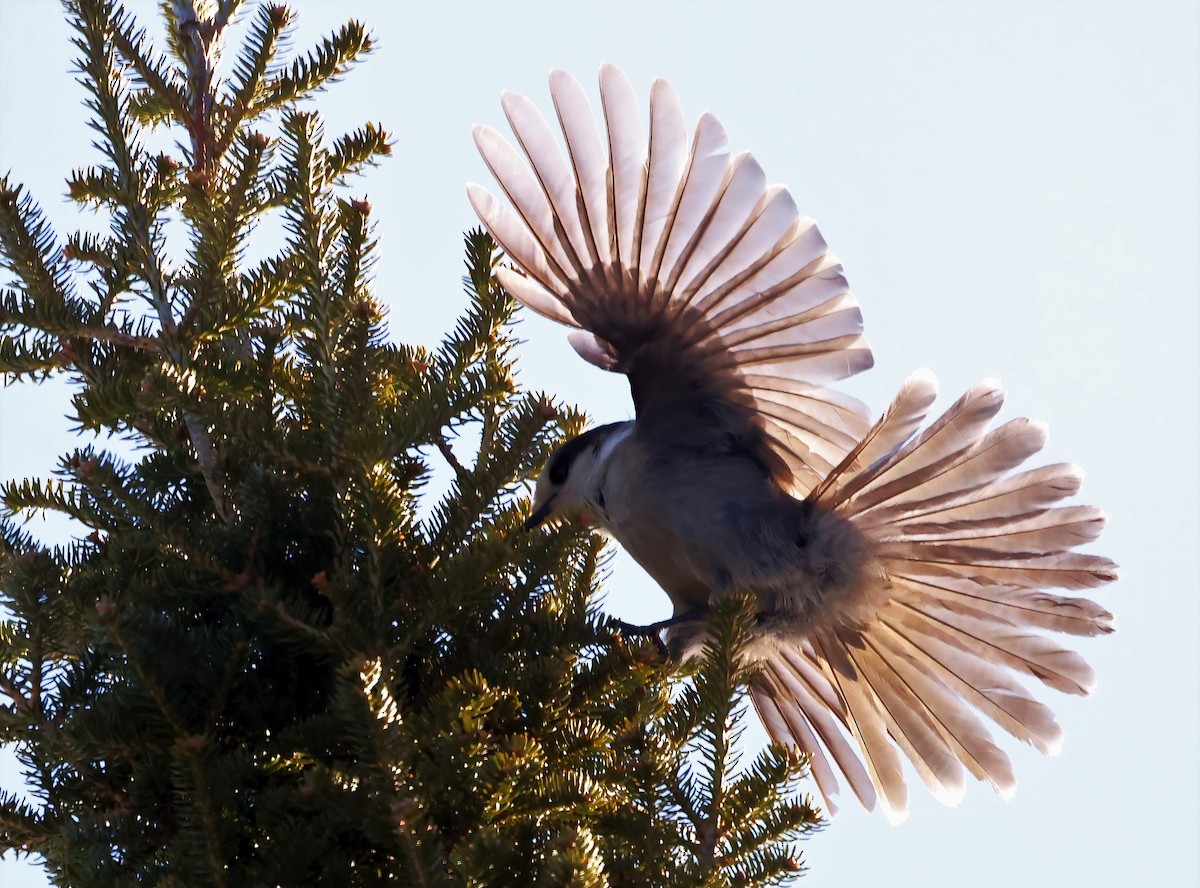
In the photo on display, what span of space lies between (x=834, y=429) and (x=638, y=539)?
0.54 meters

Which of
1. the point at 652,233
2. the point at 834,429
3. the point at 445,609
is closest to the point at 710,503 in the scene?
the point at 834,429

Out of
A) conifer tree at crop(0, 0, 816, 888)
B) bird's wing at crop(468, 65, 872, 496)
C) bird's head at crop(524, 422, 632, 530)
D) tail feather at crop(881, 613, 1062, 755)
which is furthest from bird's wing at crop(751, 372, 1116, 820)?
conifer tree at crop(0, 0, 816, 888)

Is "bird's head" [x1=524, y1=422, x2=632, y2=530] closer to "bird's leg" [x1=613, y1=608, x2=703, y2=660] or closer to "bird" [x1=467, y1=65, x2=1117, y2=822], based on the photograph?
"bird" [x1=467, y1=65, x2=1117, y2=822]

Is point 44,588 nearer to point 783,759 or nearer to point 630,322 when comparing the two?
point 783,759

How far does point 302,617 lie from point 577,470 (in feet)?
4.09

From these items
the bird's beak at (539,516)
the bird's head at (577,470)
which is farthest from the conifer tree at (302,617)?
the bird's head at (577,470)

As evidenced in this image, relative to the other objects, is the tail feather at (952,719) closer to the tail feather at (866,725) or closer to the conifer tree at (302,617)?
the tail feather at (866,725)

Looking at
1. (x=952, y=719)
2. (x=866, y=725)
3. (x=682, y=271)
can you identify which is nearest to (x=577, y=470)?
(x=682, y=271)

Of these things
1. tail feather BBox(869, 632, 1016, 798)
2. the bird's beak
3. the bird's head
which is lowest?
tail feather BBox(869, 632, 1016, 798)

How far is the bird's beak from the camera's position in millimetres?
2199

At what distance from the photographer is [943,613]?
294 cm

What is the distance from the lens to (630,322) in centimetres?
296

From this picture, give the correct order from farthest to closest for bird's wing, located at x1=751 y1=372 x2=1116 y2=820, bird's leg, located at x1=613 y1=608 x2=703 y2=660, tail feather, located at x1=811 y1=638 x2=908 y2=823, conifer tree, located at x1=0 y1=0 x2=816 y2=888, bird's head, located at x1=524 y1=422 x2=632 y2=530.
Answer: tail feather, located at x1=811 y1=638 x2=908 y2=823 → bird's head, located at x1=524 y1=422 x2=632 y2=530 → bird's wing, located at x1=751 y1=372 x2=1116 y2=820 → bird's leg, located at x1=613 y1=608 x2=703 y2=660 → conifer tree, located at x1=0 y1=0 x2=816 y2=888

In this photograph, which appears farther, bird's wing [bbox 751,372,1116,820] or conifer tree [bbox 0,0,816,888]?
bird's wing [bbox 751,372,1116,820]
